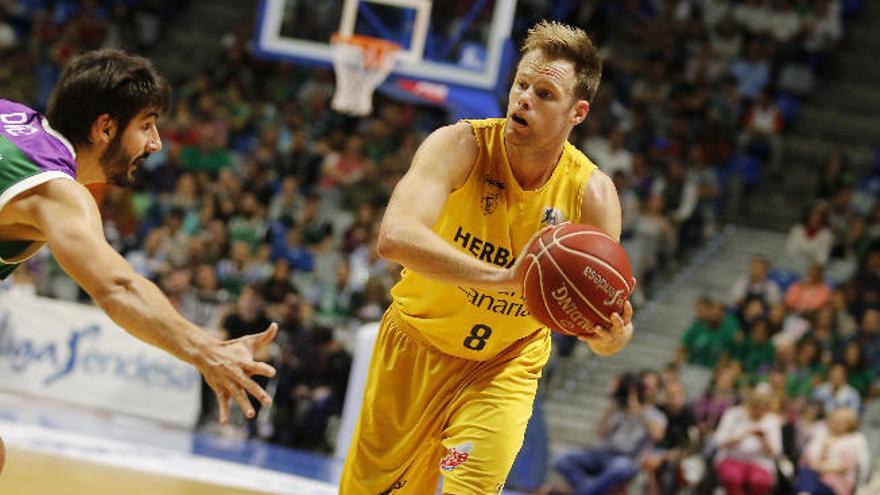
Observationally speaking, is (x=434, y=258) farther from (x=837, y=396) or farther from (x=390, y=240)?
(x=837, y=396)

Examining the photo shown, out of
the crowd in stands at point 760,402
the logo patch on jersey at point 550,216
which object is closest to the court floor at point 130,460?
the crowd in stands at point 760,402

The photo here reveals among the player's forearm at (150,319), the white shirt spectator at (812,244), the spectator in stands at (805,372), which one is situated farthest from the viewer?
the white shirt spectator at (812,244)

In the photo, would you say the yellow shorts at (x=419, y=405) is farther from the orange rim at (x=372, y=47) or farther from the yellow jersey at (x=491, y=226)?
the orange rim at (x=372, y=47)

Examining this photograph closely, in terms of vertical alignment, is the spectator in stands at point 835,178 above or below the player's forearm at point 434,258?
below

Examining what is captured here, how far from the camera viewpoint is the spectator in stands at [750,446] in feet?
34.3

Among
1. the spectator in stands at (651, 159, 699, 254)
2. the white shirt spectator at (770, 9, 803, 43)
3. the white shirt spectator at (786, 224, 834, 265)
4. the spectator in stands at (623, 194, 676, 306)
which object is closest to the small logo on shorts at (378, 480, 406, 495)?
the spectator in stands at (623, 194, 676, 306)

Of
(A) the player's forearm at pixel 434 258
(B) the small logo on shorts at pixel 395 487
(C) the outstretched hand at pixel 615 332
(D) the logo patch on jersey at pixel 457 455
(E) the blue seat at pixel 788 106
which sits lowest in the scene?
(B) the small logo on shorts at pixel 395 487

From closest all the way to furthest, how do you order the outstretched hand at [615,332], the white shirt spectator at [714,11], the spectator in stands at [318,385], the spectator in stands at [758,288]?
1. the outstretched hand at [615,332]
2. the spectator in stands at [318,385]
3. the spectator in stands at [758,288]
4. the white shirt spectator at [714,11]

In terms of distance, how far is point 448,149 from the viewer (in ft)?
16.9

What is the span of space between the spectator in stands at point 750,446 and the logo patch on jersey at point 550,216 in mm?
5933

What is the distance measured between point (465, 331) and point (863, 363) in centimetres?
758

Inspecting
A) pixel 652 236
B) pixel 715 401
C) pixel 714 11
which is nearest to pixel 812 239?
pixel 652 236

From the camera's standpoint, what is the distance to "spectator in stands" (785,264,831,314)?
1310 cm

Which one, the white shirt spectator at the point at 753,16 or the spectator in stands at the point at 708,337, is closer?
the spectator in stands at the point at 708,337
